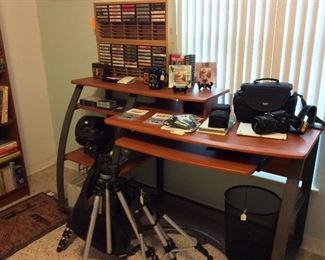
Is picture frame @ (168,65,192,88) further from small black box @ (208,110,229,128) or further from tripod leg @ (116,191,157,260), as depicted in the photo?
tripod leg @ (116,191,157,260)

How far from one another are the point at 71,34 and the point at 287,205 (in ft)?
7.11

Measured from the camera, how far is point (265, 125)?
1.50 m

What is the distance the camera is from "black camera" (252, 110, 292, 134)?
150cm

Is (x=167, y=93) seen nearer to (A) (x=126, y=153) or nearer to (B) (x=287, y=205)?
(A) (x=126, y=153)

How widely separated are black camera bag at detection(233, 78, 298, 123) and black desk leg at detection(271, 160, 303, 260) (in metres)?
0.32

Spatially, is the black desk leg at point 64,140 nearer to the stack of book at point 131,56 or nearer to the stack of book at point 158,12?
the stack of book at point 131,56

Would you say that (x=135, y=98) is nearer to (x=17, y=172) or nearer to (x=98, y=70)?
(x=98, y=70)

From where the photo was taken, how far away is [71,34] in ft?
8.84

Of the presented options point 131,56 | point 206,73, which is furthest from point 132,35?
point 206,73

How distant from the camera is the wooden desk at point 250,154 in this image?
140cm

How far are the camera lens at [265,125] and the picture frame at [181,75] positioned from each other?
22.1 inches

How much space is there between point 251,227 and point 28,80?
90.0 inches

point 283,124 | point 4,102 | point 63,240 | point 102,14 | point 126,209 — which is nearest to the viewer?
point 283,124

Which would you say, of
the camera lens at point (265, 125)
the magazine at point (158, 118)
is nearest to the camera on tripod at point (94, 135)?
the magazine at point (158, 118)
